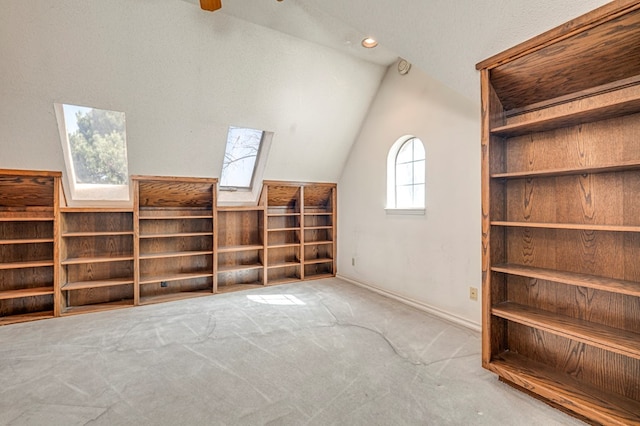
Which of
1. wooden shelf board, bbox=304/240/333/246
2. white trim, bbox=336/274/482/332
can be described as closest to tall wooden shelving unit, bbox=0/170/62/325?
wooden shelf board, bbox=304/240/333/246

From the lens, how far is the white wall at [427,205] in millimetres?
2754

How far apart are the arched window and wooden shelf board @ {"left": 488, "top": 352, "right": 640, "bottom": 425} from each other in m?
1.67

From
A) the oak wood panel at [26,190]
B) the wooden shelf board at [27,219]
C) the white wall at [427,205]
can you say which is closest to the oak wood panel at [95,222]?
the wooden shelf board at [27,219]

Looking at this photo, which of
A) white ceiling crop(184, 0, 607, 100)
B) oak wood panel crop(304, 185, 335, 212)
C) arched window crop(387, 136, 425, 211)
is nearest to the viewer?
white ceiling crop(184, 0, 607, 100)

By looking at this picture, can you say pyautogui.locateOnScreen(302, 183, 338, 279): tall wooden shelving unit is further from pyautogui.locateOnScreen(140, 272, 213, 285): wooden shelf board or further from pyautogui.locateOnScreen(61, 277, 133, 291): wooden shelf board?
pyautogui.locateOnScreen(61, 277, 133, 291): wooden shelf board

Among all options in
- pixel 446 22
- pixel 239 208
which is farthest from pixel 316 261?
pixel 446 22

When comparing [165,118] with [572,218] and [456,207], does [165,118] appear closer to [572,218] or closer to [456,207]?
[456,207]

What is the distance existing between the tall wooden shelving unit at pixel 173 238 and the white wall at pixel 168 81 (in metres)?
0.23

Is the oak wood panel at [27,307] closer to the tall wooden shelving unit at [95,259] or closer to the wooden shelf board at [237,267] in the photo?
the tall wooden shelving unit at [95,259]

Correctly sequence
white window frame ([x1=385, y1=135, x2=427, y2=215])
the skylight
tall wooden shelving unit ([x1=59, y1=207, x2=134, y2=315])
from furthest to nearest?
the skylight
white window frame ([x1=385, y1=135, x2=427, y2=215])
tall wooden shelving unit ([x1=59, y1=207, x2=134, y2=315])

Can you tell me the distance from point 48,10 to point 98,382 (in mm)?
2686

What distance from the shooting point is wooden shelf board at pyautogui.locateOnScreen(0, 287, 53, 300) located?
300cm

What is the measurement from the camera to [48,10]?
90.0 inches

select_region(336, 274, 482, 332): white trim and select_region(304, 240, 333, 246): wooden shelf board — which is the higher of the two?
select_region(304, 240, 333, 246): wooden shelf board
